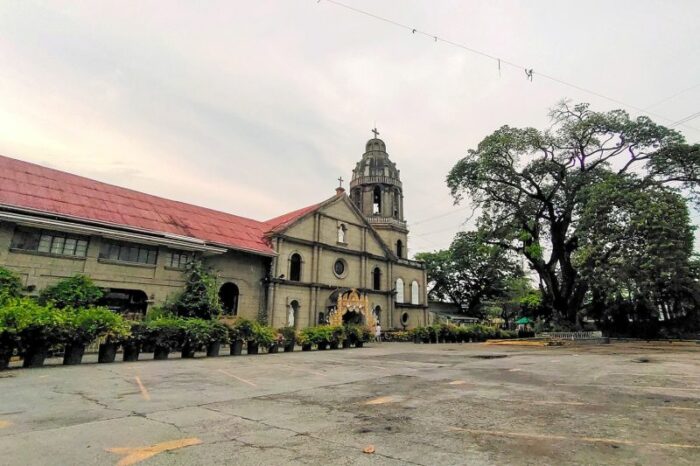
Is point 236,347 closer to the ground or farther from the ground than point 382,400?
farther from the ground

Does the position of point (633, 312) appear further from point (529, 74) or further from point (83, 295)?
point (83, 295)

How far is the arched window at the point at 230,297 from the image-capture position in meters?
22.8

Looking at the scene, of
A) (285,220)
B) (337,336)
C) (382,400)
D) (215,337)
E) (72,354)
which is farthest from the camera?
(285,220)

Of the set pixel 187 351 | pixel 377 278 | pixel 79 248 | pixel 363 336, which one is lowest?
pixel 187 351

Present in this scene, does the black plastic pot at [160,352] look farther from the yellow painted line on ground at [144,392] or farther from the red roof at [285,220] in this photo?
the red roof at [285,220]

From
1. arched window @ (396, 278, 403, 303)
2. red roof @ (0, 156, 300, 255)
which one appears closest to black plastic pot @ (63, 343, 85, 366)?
red roof @ (0, 156, 300, 255)

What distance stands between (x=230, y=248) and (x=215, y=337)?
816 centimetres

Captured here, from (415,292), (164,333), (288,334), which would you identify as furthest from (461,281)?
(164,333)

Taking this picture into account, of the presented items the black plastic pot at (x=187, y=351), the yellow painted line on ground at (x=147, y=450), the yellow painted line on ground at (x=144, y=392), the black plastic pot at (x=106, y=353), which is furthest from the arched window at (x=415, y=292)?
the yellow painted line on ground at (x=147, y=450)

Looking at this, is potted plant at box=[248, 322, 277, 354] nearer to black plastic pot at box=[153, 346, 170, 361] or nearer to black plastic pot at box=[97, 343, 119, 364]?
black plastic pot at box=[153, 346, 170, 361]

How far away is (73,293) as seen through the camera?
15.3 meters

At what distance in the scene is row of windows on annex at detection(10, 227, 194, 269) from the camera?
49.6ft

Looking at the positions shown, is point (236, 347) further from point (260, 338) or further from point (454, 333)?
point (454, 333)

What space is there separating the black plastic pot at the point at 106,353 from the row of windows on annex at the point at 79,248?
6.75 metres
